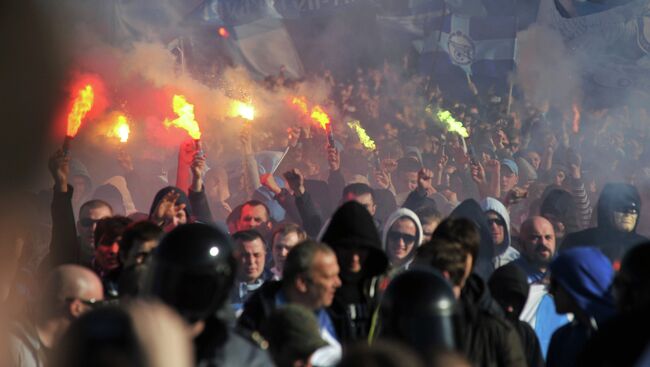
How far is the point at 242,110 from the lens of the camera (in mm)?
16547

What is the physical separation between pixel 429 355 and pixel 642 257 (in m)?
1.61

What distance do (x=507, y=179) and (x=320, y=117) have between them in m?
3.83

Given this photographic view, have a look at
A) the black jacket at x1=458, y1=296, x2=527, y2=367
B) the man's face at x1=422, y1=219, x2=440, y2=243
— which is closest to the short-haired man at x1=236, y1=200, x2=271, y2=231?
the man's face at x1=422, y1=219, x2=440, y2=243

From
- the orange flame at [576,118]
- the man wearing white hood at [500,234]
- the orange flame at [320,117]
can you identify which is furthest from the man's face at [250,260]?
the orange flame at [576,118]

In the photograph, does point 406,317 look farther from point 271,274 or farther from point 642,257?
point 271,274

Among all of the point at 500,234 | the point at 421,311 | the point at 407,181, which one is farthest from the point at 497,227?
the point at 421,311

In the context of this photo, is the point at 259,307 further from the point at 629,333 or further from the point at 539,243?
the point at 539,243

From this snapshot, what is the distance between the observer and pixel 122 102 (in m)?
16.0

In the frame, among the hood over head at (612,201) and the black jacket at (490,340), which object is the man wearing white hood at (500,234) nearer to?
the hood over head at (612,201)

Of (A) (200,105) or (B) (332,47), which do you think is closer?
(A) (200,105)

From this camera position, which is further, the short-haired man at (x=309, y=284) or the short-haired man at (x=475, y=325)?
the short-haired man at (x=309, y=284)

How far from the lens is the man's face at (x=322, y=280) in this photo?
15.0 ft

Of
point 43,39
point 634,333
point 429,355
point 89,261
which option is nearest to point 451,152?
point 43,39

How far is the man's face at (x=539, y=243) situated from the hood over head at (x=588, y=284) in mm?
2805
